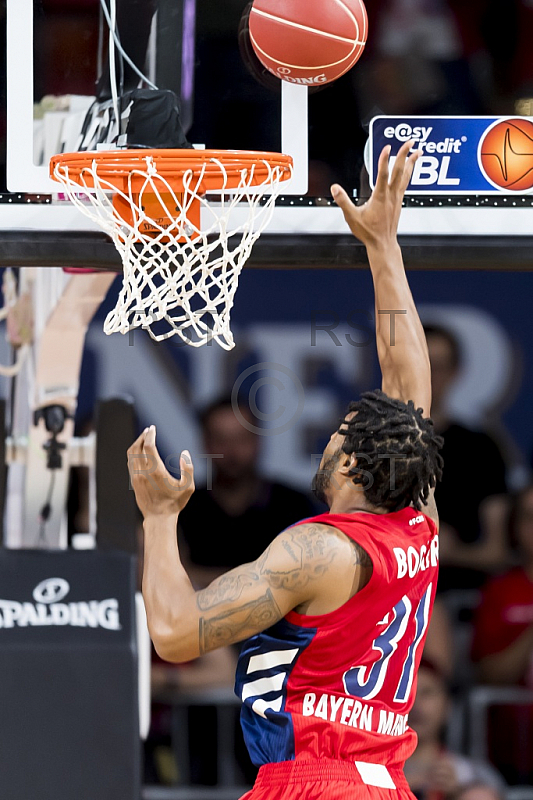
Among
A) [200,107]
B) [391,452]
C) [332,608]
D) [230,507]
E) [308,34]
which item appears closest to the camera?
[332,608]

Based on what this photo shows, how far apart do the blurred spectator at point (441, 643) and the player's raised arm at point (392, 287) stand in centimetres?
248

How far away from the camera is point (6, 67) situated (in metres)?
3.53

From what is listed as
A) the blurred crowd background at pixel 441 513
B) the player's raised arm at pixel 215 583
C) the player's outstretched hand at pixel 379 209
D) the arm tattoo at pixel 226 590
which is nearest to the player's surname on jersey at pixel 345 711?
the player's raised arm at pixel 215 583

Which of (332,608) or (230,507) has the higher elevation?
(332,608)

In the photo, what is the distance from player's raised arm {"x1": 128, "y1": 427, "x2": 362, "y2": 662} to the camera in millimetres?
2426

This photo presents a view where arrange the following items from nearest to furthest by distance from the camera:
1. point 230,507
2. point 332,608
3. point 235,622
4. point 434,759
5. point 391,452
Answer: point 235,622 < point 332,608 < point 391,452 < point 434,759 < point 230,507

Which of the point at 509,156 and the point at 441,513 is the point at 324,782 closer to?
the point at 509,156

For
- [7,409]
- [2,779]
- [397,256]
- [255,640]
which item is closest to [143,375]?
[7,409]

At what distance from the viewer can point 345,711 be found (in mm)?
2643

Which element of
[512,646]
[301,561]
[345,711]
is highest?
[301,561]

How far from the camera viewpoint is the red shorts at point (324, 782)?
2.62 meters

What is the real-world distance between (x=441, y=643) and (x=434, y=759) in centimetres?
56

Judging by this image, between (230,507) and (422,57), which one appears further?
(230,507)

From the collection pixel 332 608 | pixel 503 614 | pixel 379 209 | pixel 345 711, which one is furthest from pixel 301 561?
pixel 503 614
